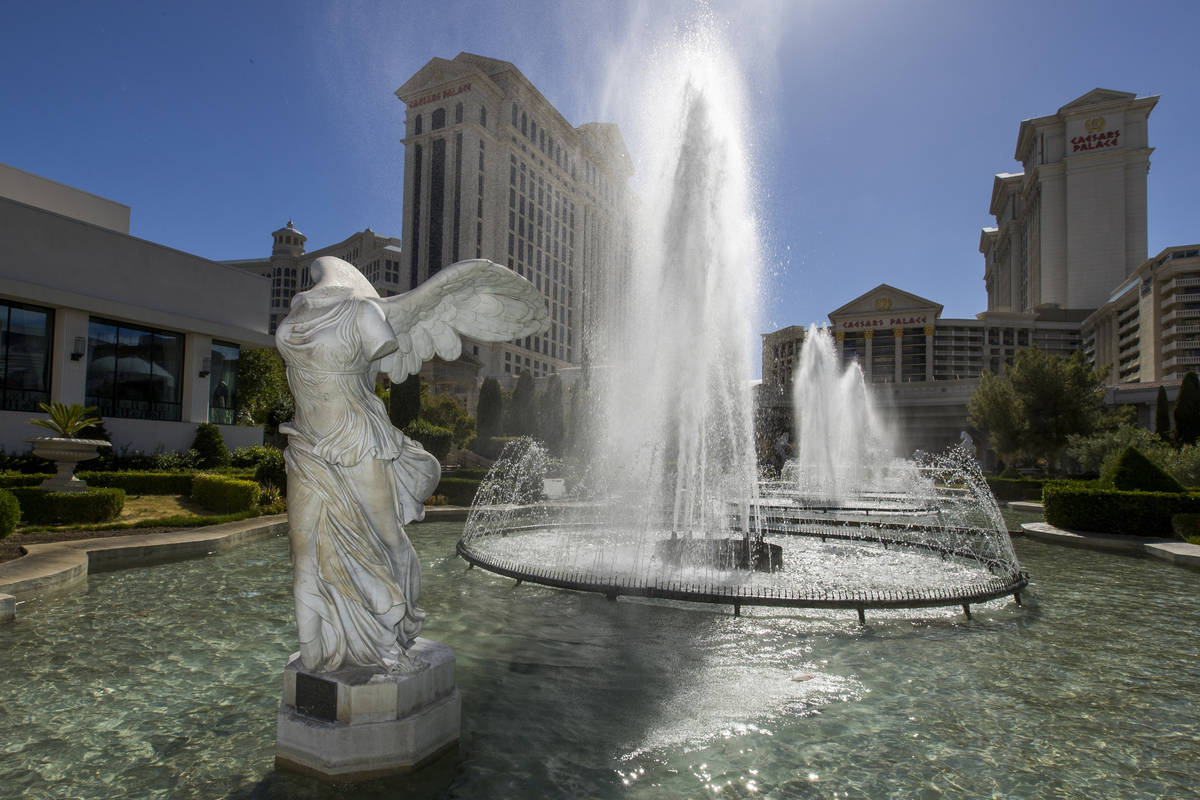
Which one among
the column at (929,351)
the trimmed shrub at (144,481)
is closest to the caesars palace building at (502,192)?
the column at (929,351)

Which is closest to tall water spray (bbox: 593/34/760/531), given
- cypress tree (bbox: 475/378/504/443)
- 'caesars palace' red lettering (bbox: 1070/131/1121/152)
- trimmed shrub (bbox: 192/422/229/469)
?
trimmed shrub (bbox: 192/422/229/469)

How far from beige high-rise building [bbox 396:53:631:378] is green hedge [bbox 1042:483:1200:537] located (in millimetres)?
59473

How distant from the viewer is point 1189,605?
8594 millimetres

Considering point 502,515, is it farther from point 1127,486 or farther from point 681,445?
point 1127,486

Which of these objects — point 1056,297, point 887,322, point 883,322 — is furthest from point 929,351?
point 1056,297

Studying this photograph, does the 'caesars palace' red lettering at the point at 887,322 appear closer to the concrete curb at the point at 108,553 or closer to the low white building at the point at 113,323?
the low white building at the point at 113,323

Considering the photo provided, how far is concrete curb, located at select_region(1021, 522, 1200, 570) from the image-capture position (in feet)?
38.6

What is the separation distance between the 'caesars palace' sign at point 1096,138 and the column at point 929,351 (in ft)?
111

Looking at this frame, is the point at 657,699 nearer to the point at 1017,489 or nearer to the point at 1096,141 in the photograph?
the point at 1017,489

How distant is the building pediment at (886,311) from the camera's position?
9256cm

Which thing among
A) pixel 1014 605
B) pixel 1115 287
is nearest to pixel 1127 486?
pixel 1014 605

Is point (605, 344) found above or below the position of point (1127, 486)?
above

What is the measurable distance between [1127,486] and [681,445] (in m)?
11.3

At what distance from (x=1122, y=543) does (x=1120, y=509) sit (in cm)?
133
